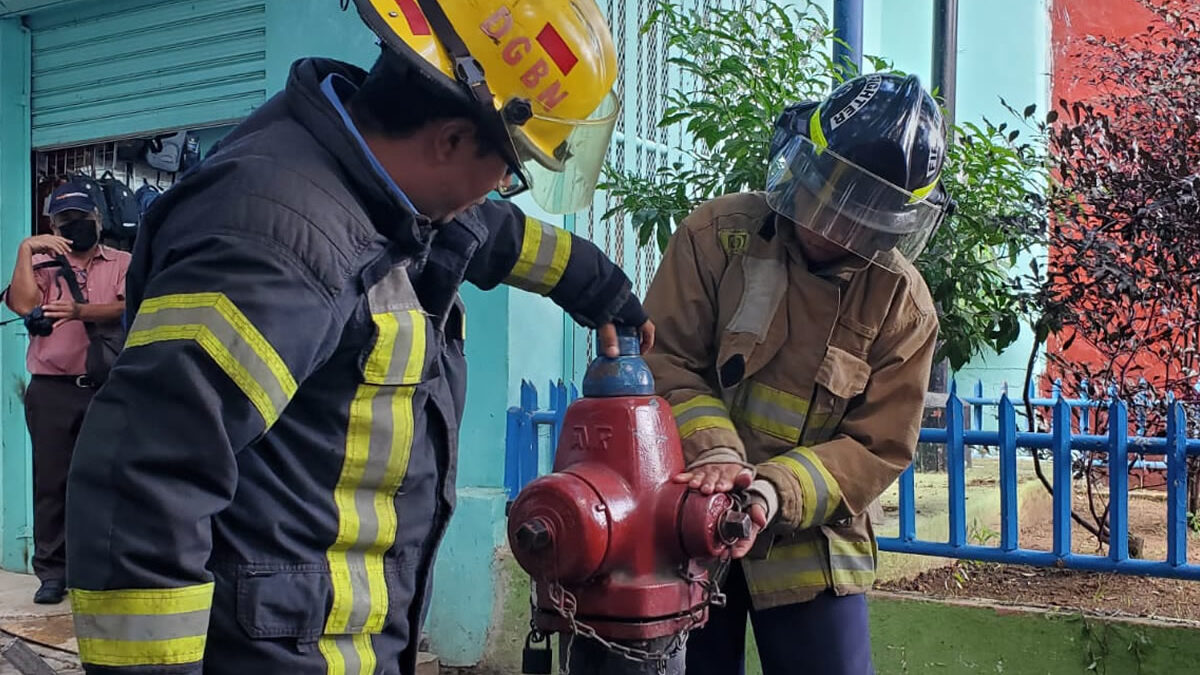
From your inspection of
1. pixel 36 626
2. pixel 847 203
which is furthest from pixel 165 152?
pixel 847 203

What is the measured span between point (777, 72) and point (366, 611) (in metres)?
3.07

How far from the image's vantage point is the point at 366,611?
4.97ft

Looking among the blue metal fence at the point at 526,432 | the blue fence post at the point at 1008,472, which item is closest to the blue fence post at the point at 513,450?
the blue metal fence at the point at 526,432

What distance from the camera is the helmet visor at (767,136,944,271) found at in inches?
85.1

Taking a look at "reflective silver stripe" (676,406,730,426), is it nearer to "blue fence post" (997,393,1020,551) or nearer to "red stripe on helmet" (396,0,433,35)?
"red stripe on helmet" (396,0,433,35)

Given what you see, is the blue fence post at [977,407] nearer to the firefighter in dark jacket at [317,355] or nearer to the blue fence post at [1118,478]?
the blue fence post at [1118,478]

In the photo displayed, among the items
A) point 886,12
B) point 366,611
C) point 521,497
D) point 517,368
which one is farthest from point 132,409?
point 886,12

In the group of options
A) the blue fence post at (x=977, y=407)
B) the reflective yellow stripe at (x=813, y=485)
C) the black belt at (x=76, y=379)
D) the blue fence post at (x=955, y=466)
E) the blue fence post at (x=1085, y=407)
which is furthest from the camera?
the blue fence post at (x=977, y=407)

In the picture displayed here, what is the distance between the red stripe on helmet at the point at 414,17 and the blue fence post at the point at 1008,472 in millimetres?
2824

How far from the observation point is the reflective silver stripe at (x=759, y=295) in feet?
7.35

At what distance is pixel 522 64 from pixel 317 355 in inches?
19.9

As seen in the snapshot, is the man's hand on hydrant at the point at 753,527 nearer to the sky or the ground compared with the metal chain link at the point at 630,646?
nearer to the sky

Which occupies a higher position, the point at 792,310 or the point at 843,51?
the point at 843,51

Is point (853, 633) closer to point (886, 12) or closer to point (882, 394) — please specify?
point (882, 394)
